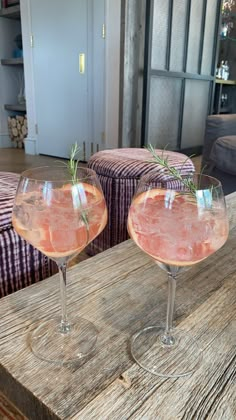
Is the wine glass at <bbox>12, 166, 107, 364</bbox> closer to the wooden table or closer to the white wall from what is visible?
the wooden table

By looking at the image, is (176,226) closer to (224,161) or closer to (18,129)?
(224,161)

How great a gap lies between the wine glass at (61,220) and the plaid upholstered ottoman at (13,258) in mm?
448

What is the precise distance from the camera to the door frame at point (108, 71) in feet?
9.46

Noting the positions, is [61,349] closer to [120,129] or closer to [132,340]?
[132,340]

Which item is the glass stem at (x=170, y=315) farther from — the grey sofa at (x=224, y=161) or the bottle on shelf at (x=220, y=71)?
the bottle on shelf at (x=220, y=71)

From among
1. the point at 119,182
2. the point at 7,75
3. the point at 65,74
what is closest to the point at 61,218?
the point at 119,182

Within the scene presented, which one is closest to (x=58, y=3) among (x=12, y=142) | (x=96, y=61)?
(x=96, y=61)

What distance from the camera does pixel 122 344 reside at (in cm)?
42

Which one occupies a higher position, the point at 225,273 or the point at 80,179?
the point at 80,179

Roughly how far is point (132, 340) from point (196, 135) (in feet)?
12.2

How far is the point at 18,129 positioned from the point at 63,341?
4.19 metres

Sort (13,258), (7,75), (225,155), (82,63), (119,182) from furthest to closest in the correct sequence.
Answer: (7,75), (82,63), (225,155), (119,182), (13,258)

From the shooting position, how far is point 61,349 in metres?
0.42

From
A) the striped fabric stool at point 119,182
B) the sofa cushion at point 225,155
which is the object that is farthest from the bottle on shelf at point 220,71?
the striped fabric stool at point 119,182
